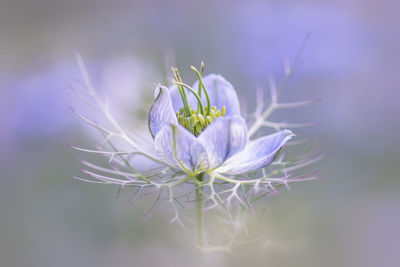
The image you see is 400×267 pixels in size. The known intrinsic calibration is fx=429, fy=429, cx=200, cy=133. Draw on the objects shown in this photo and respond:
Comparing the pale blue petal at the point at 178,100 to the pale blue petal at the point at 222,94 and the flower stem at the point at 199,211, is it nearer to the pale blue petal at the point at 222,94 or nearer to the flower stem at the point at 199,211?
the pale blue petal at the point at 222,94

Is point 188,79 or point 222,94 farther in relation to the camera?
point 188,79

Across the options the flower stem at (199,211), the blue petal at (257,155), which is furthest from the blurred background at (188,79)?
the blue petal at (257,155)

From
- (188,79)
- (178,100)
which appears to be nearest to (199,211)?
(178,100)

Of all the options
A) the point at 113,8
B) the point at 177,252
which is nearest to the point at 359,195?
the point at 177,252

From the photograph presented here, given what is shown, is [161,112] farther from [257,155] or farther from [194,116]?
[257,155]

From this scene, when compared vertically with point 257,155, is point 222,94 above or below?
above

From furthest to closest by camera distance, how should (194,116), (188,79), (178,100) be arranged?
(188,79) < (178,100) < (194,116)

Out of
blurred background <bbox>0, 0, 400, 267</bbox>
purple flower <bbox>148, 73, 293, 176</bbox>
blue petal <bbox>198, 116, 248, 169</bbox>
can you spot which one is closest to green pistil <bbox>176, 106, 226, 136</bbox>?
purple flower <bbox>148, 73, 293, 176</bbox>
